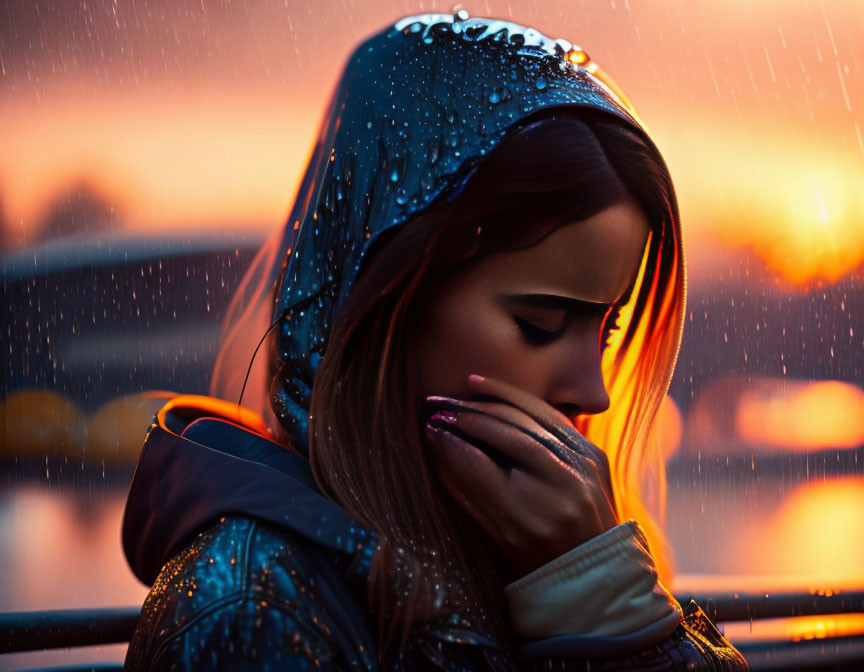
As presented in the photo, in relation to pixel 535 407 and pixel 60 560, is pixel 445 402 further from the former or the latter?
pixel 60 560

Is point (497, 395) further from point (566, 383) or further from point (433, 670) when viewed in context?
point (433, 670)

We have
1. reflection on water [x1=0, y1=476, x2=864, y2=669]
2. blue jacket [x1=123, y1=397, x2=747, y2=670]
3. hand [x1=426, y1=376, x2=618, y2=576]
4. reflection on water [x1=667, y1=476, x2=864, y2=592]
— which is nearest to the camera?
blue jacket [x1=123, y1=397, x2=747, y2=670]

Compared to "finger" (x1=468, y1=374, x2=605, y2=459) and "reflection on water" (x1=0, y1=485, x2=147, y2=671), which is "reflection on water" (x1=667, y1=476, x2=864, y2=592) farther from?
"reflection on water" (x1=0, y1=485, x2=147, y2=671)

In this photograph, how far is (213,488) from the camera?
2.82 feet

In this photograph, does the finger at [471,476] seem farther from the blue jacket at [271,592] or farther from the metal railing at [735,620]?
the metal railing at [735,620]

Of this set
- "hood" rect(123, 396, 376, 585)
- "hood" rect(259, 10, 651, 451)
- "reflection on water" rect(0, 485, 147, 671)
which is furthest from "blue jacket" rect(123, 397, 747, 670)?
"reflection on water" rect(0, 485, 147, 671)

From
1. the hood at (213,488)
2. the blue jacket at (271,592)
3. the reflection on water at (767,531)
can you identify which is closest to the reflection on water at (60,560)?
the hood at (213,488)

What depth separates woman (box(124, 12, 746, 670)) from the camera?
0.84m

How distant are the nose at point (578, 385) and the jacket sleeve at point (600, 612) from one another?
0.45 ft

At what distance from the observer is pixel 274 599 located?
0.78 meters

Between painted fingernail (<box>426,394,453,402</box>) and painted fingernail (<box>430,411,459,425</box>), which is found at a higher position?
painted fingernail (<box>426,394,453,402</box>)

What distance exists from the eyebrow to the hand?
9 cm

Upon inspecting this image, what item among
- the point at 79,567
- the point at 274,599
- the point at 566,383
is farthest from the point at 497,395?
the point at 79,567

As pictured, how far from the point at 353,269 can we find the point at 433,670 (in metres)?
0.39
